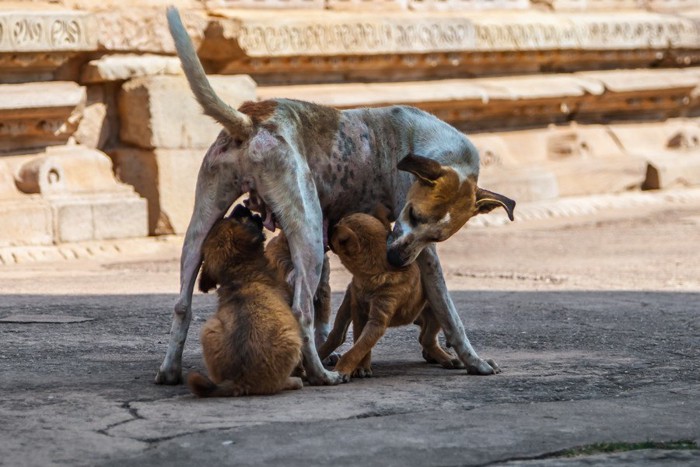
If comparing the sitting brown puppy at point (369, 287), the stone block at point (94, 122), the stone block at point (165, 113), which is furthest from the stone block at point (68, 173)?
the sitting brown puppy at point (369, 287)

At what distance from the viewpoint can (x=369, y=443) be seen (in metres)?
4.28

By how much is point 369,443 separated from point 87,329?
2.91 m

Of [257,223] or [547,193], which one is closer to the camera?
[257,223]

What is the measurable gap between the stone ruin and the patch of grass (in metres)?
6.21

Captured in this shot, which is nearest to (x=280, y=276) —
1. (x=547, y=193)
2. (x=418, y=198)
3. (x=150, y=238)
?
(x=418, y=198)

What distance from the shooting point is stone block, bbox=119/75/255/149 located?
10406mm

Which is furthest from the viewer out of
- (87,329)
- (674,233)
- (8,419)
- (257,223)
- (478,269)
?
(674,233)

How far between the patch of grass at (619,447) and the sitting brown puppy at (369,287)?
1471 mm

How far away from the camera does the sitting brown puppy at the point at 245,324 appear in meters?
5.07

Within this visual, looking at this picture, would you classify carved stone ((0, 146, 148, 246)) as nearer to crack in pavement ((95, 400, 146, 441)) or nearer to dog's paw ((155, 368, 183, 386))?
dog's paw ((155, 368, 183, 386))

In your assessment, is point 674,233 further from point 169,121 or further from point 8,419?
point 8,419

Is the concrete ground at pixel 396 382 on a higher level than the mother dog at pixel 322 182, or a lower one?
lower

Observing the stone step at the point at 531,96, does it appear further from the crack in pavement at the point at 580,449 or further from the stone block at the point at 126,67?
the crack in pavement at the point at 580,449

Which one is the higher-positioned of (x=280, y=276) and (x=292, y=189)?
(x=292, y=189)
